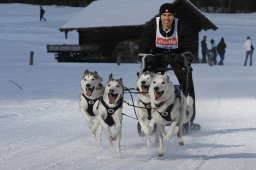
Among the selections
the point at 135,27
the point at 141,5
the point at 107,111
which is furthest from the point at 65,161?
the point at 141,5

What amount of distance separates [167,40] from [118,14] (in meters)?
28.3

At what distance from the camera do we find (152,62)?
25.3 ft

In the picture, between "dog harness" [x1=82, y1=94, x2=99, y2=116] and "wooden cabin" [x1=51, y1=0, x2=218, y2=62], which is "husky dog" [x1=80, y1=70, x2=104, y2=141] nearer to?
"dog harness" [x1=82, y1=94, x2=99, y2=116]

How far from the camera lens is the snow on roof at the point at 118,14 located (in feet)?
110

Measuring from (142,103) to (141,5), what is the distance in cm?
2973

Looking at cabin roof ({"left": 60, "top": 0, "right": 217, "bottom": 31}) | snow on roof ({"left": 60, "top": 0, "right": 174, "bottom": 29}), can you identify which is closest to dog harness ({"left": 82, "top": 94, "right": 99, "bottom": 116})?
cabin roof ({"left": 60, "top": 0, "right": 217, "bottom": 31})

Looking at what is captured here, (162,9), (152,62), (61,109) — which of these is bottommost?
(61,109)

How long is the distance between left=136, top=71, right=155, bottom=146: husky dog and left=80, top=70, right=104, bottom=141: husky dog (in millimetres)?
524

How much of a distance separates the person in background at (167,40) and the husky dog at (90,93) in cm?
76

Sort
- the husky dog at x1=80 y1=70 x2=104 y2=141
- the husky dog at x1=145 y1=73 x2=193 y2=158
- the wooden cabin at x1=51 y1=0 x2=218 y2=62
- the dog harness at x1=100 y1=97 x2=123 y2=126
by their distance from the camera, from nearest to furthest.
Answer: the husky dog at x1=145 y1=73 x2=193 y2=158 → the dog harness at x1=100 y1=97 x2=123 y2=126 → the husky dog at x1=80 y1=70 x2=104 y2=141 → the wooden cabin at x1=51 y1=0 x2=218 y2=62

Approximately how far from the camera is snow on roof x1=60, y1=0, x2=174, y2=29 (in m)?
33.7

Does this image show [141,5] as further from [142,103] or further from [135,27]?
[142,103]

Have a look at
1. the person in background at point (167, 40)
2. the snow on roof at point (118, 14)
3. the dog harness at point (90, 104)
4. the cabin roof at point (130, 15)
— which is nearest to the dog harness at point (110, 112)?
the dog harness at point (90, 104)

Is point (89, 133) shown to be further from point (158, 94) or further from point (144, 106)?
point (158, 94)
